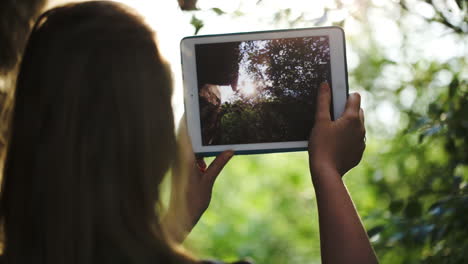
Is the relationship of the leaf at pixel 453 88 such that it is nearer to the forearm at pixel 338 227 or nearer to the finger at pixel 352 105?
the finger at pixel 352 105

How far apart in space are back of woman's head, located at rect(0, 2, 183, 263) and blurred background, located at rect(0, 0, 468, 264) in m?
0.07

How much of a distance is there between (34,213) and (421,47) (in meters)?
1.50

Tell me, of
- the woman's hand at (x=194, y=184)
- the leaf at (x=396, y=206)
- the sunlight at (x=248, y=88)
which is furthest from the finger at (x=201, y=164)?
the leaf at (x=396, y=206)

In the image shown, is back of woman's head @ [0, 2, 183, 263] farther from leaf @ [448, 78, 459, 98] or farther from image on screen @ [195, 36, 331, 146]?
leaf @ [448, 78, 459, 98]

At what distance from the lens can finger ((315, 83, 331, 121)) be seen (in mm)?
910

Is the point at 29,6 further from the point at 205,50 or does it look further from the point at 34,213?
the point at 34,213

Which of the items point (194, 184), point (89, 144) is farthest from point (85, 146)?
point (194, 184)

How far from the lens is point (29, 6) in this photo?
1151 mm

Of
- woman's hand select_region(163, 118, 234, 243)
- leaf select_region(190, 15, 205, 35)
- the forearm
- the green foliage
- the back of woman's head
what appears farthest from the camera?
the green foliage

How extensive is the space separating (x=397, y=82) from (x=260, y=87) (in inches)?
44.8

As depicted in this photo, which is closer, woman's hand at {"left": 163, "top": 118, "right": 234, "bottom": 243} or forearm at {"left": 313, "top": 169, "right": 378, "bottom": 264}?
forearm at {"left": 313, "top": 169, "right": 378, "bottom": 264}

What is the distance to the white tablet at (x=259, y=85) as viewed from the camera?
0.94 meters

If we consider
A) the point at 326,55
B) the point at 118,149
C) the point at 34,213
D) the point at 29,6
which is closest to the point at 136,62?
the point at 118,149

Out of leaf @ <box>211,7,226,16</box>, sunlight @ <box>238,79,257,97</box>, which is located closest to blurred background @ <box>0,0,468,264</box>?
leaf @ <box>211,7,226,16</box>
